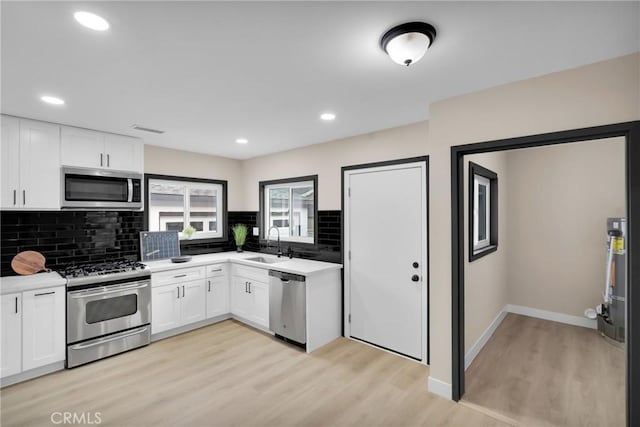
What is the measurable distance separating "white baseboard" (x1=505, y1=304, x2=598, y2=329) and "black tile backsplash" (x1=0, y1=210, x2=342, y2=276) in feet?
9.66

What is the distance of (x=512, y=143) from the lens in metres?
2.13

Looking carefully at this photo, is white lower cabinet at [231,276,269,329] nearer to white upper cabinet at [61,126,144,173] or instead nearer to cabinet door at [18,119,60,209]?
white upper cabinet at [61,126,144,173]

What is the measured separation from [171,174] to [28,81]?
2.22 m

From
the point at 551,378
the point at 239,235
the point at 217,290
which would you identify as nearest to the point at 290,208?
the point at 239,235

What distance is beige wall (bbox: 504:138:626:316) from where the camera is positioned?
384 cm

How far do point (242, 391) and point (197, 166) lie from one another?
10.9ft

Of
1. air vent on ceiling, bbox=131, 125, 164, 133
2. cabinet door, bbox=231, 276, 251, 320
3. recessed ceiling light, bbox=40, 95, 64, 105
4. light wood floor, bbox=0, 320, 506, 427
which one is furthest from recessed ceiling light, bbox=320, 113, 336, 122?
light wood floor, bbox=0, 320, 506, 427

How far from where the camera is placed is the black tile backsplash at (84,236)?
3107mm

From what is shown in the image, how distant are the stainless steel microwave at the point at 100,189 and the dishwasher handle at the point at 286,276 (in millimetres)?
1917

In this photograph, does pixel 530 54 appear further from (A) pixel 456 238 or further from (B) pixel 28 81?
(B) pixel 28 81

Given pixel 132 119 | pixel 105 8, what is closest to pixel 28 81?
pixel 132 119

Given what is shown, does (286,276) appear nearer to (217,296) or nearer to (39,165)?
(217,296)

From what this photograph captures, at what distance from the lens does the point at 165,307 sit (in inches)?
142

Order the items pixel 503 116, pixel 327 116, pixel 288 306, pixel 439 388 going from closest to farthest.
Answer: pixel 503 116 < pixel 439 388 < pixel 327 116 < pixel 288 306
